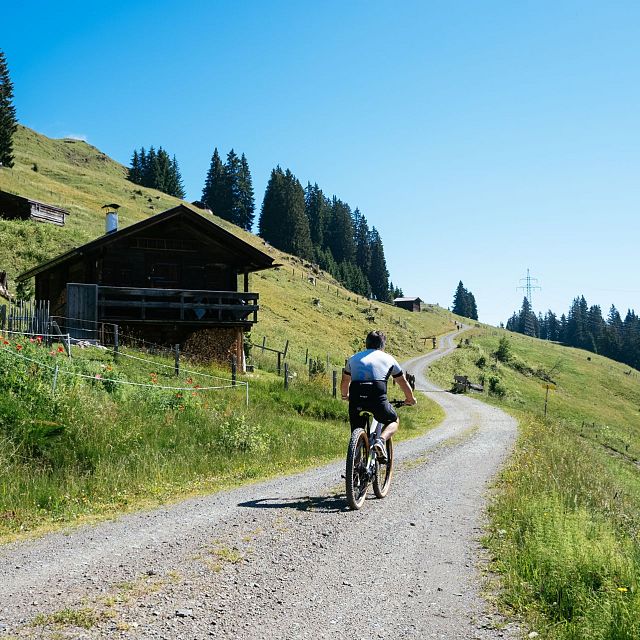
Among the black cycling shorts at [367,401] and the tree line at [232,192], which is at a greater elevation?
the tree line at [232,192]

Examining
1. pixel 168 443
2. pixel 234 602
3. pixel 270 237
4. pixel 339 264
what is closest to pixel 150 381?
pixel 168 443

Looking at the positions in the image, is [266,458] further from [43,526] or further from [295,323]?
[295,323]

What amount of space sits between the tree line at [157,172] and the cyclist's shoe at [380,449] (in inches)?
4543

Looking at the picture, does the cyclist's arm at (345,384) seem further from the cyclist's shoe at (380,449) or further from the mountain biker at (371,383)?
the cyclist's shoe at (380,449)

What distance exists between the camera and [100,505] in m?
7.79

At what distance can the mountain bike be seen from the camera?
7.54m

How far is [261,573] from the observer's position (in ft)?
17.3

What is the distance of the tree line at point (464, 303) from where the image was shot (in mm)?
192750

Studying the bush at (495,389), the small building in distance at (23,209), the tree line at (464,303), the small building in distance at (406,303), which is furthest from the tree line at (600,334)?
the small building in distance at (23,209)

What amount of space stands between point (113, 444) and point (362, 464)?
451 cm

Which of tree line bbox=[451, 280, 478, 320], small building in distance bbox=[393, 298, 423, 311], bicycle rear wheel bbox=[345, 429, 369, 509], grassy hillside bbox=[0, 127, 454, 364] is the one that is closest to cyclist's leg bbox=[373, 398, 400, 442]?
bicycle rear wheel bbox=[345, 429, 369, 509]

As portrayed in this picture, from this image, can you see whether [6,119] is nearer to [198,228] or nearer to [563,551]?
[198,228]

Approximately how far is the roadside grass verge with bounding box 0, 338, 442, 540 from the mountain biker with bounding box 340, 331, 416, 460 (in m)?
2.77

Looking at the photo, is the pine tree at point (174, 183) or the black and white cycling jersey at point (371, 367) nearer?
the black and white cycling jersey at point (371, 367)
